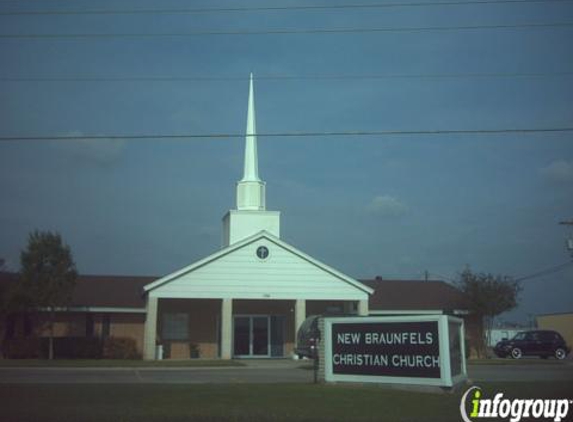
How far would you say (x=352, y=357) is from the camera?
17.2m

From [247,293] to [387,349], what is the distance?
52.3ft

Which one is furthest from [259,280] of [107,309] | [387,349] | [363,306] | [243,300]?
[387,349]

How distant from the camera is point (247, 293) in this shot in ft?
104

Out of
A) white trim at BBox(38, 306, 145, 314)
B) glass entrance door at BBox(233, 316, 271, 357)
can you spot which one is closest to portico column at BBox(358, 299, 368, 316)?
glass entrance door at BBox(233, 316, 271, 357)

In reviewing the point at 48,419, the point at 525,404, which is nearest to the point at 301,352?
the point at 525,404

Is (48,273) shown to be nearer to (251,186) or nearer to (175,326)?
(175,326)

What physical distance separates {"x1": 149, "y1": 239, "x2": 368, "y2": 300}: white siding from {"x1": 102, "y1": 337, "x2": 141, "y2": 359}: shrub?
3.00 meters

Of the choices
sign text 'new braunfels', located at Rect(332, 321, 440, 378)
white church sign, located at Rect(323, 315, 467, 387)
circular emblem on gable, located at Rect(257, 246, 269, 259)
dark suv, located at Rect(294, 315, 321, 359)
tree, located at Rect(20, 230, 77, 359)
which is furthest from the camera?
circular emblem on gable, located at Rect(257, 246, 269, 259)

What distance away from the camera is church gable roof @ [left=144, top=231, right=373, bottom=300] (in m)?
31.5

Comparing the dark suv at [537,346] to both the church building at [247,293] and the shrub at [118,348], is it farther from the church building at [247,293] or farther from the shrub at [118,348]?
the shrub at [118,348]

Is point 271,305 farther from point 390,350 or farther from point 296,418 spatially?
point 296,418

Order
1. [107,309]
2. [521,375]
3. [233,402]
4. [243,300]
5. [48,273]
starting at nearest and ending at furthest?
[233,402]
[521,375]
[48,273]
[107,309]
[243,300]

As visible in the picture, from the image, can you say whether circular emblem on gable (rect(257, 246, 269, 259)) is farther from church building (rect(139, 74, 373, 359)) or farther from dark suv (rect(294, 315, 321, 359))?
dark suv (rect(294, 315, 321, 359))

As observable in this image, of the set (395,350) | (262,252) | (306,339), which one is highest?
(262,252)
